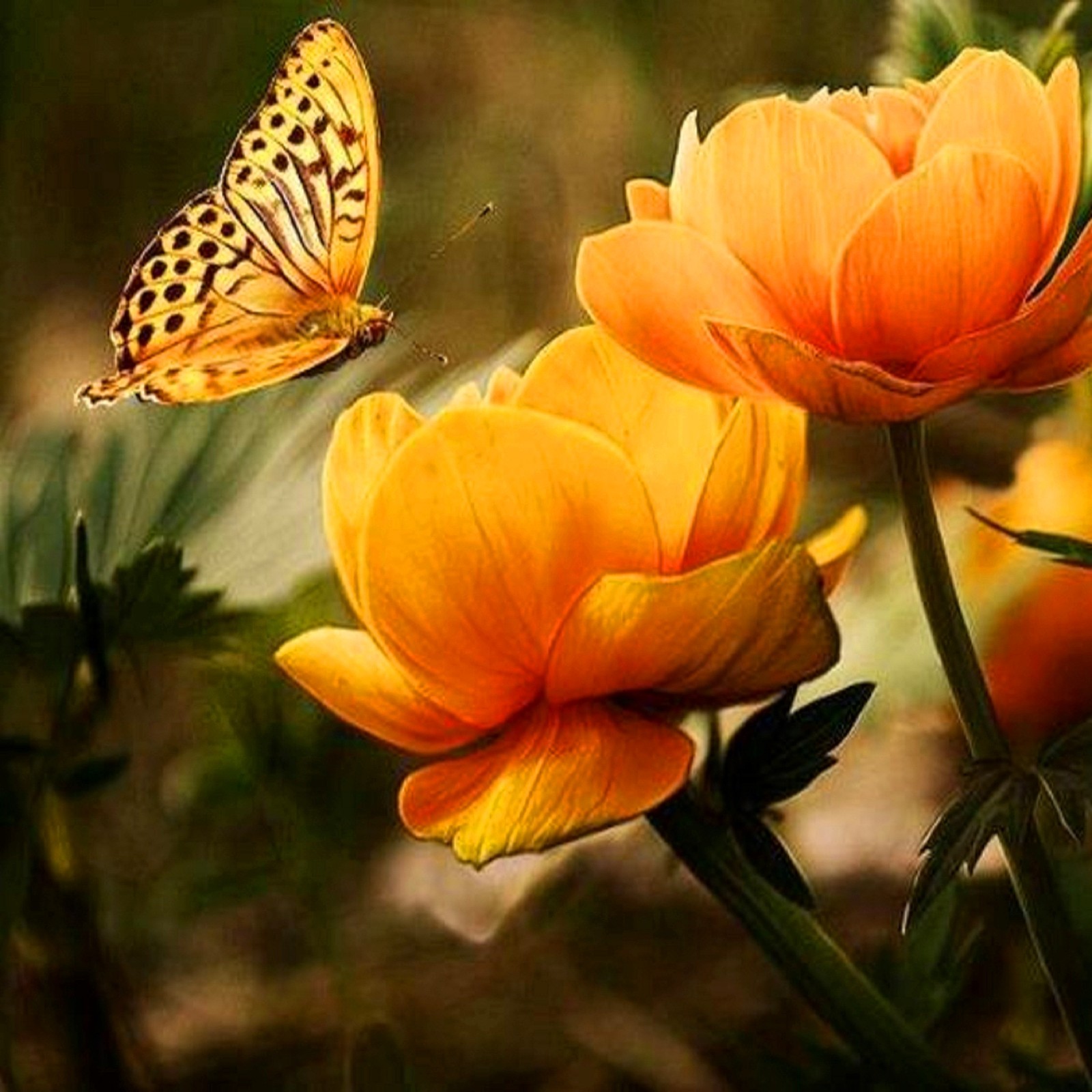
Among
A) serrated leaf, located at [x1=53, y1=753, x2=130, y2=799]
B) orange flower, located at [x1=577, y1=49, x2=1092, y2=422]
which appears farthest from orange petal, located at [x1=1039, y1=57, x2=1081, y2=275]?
serrated leaf, located at [x1=53, y1=753, x2=130, y2=799]

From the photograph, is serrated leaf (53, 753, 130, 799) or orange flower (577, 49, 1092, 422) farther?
serrated leaf (53, 753, 130, 799)

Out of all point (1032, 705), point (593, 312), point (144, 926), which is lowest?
point (144, 926)

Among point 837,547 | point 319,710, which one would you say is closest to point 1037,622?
point 837,547

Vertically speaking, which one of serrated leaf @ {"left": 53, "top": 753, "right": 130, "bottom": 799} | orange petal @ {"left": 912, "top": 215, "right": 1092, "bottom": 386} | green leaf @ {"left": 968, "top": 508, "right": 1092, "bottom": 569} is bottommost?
serrated leaf @ {"left": 53, "top": 753, "right": 130, "bottom": 799}

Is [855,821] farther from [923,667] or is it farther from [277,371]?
[277,371]

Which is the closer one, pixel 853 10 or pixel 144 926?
pixel 853 10

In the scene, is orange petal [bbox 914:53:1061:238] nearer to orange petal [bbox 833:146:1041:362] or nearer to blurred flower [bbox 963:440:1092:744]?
orange petal [bbox 833:146:1041:362]

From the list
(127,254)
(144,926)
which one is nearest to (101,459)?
(127,254)
